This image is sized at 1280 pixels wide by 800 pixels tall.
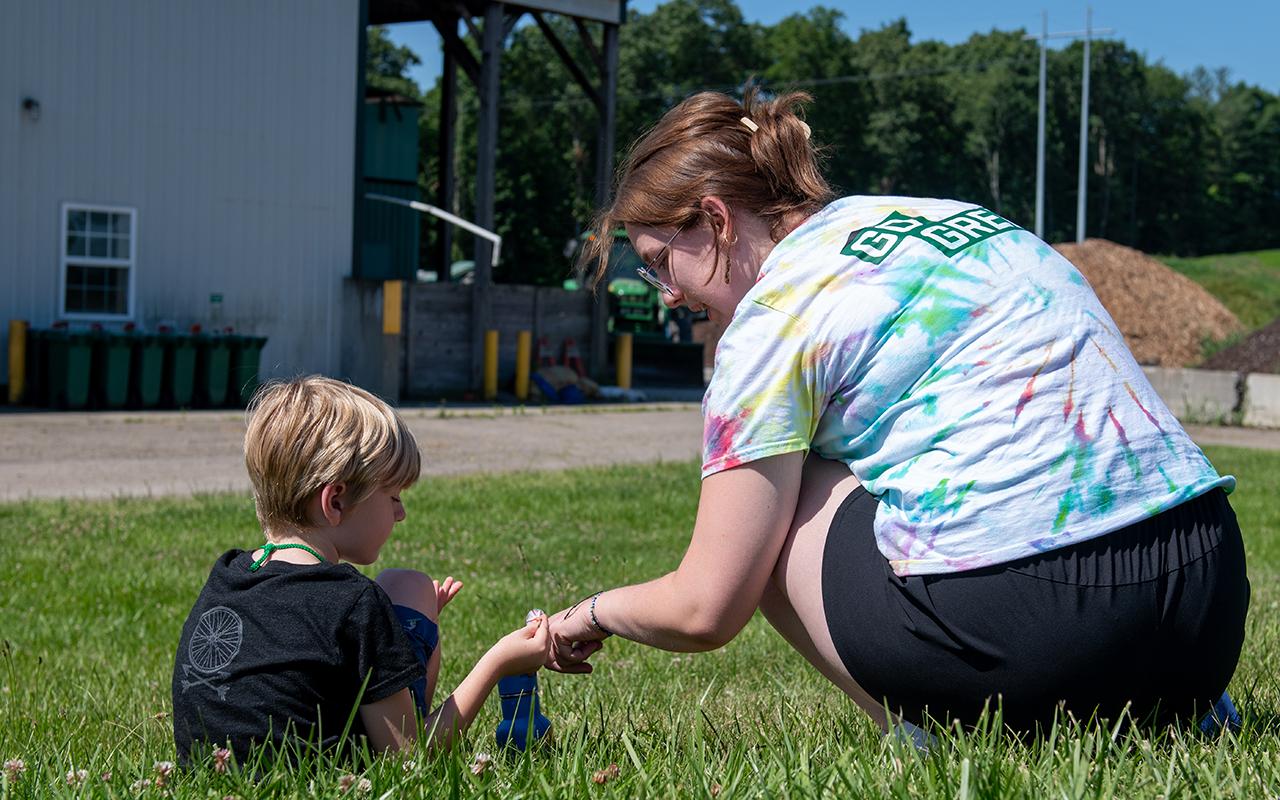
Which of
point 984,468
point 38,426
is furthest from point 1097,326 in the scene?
point 38,426

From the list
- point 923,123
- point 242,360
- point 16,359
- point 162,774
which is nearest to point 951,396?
point 162,774

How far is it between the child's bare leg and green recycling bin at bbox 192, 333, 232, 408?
14935 millimetres

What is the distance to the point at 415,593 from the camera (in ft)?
9.71

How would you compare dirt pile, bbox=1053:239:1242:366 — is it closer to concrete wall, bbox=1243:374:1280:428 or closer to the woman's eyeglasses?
concrete wall, bbox=1243:374:1280:428

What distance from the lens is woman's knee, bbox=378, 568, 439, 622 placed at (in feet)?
9.66

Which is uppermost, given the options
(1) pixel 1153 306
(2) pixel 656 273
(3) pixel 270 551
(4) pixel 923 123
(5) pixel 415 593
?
(4) pixel 923 123

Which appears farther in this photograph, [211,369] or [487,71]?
[487,71]

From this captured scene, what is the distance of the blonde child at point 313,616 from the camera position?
2641 mm

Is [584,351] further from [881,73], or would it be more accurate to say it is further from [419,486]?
[881,73]

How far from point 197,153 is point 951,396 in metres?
17.2

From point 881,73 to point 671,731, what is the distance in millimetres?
91075

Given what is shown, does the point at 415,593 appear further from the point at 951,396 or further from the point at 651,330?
the point at 651,330

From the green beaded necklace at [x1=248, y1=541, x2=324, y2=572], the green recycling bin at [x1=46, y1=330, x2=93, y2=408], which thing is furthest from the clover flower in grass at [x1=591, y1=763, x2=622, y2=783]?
the green recycling bin at [x1=46, y1=330, x2=93, y2=408]

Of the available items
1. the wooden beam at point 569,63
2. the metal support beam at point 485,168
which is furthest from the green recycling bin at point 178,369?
the wooden beam at point 569,63
